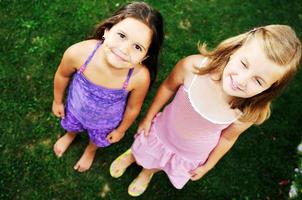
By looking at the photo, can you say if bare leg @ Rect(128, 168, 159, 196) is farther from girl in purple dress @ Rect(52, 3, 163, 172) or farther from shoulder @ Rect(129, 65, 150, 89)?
shoulder @ Rect(129, 65, 150, 89)

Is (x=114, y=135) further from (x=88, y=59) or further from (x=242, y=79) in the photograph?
(x=242, y=79)

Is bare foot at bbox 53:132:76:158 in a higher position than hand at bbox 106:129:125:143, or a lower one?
lower

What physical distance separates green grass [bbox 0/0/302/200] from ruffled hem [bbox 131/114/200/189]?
62 centimetres

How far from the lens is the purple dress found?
295 cm

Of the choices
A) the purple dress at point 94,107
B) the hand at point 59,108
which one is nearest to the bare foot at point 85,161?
the purple dress at point 94,107

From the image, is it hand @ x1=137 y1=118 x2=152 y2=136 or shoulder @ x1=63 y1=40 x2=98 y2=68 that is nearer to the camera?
shoulder @ x1=63 y1=40 x2=98 y2=68

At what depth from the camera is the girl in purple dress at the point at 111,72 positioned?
259cm

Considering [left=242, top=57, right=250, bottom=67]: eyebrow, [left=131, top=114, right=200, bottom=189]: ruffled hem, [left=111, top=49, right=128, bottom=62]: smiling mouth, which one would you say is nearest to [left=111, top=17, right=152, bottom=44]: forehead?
[left=111, top=49, right=128, bottom=62]: smiling mouth

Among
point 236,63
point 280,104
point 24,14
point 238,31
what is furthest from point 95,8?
point 236,63

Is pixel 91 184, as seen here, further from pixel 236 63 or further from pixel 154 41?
pixel 236 63

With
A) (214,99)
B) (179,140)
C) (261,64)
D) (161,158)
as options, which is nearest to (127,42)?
(214,99)

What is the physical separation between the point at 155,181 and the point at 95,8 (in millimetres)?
Answer: 2281

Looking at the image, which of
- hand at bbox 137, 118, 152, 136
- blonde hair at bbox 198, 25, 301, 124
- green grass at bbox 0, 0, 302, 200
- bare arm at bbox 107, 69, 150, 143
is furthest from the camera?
green grass at bbox 0, 0, 302, 200

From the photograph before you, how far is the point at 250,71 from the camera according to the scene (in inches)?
93.5
